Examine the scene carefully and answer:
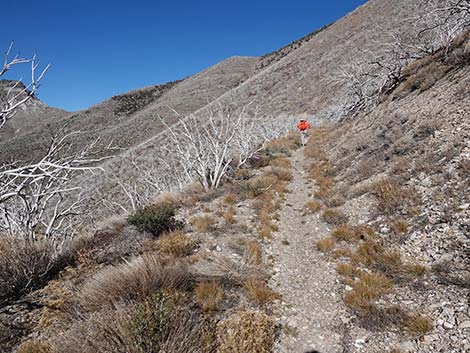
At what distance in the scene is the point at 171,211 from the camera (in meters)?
6.96

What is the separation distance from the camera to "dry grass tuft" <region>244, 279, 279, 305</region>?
14.0 feet

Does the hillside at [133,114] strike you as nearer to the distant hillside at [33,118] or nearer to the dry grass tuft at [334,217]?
the distant hillside at [33,118]

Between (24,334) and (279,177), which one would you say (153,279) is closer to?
(24,334)

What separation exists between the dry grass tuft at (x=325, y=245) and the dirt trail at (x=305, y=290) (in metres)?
0.12

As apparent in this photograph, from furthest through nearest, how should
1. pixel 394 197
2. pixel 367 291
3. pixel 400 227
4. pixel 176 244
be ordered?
pixel 394 197 → pixel 176 244 → pixel 400 227 → pixel 367 291

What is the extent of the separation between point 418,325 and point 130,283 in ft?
12.0

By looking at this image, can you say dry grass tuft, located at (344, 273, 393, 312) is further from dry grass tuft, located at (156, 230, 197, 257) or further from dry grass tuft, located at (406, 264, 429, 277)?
dry grass tuft, located at (156, 230, 197, 257)

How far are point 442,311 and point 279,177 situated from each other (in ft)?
24.8

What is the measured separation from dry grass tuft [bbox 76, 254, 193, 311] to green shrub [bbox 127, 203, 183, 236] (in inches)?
78.5

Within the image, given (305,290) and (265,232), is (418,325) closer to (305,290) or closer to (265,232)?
(305,290)

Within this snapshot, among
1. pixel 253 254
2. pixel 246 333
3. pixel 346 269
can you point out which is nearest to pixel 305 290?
pixel 346 269

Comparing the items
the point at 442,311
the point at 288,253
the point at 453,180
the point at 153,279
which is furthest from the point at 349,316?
the point at 453,180

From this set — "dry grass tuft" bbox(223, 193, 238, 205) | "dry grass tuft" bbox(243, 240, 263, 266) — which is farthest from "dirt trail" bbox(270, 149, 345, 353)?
"dry grass tuft" bbox(223, 193, 238, 205)

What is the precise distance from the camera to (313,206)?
7.75 m
